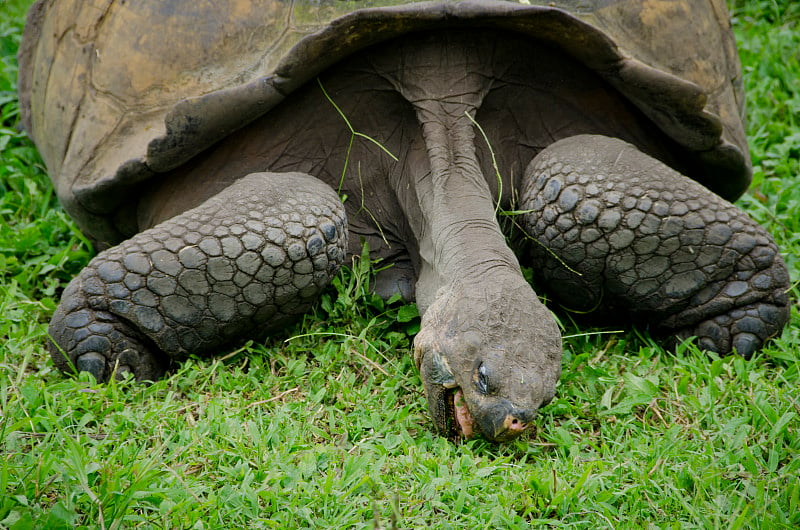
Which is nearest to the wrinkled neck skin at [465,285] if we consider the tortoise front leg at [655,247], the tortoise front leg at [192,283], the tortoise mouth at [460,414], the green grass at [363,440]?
the tortoise mouth at [460,414]

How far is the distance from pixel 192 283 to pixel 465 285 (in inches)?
38.0

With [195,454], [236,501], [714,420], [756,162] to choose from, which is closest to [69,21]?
[195,454]

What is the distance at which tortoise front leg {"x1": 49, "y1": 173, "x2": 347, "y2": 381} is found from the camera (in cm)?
318

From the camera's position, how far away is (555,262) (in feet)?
11.6

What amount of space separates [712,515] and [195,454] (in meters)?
1.48

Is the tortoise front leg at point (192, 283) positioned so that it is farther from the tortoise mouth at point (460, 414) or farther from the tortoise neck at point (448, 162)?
the tortoise mouth at point (460, 414)

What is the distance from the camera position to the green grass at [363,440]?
2.45 m

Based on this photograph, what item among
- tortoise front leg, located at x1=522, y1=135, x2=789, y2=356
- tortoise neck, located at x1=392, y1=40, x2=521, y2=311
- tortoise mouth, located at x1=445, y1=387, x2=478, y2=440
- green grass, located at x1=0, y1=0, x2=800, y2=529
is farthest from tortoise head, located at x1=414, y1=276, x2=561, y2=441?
tortoise front leg, located at x1=522, y1=135, x2=789, y2=356

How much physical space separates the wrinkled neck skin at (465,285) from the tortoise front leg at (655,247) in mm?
319

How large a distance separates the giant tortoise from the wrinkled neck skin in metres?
0.01

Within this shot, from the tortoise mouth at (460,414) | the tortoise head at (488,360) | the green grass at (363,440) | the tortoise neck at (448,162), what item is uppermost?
the tortoise neck at (448,162)

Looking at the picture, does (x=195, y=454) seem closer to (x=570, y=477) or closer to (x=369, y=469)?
(x=369, y=469)

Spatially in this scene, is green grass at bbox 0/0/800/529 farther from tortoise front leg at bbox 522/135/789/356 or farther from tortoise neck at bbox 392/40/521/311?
tortoise neck at bbox 392/40/521/311

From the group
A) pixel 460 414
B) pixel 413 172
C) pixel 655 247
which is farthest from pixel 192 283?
pixel 655 247
